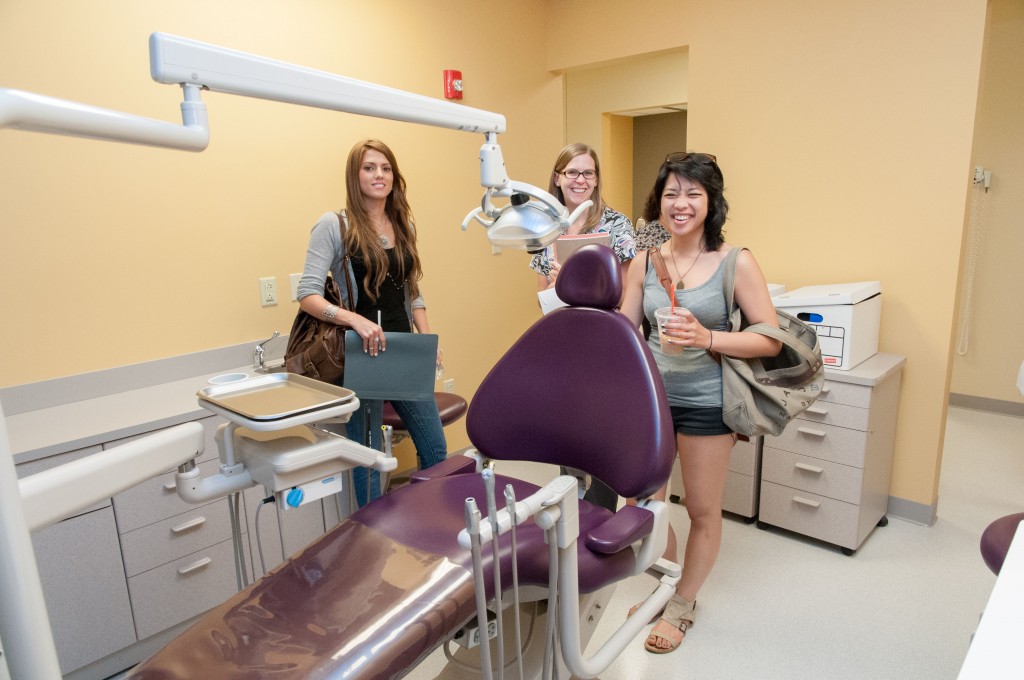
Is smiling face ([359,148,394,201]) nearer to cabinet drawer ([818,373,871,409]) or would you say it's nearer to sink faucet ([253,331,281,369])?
sink faucet ([253,331,281,369])

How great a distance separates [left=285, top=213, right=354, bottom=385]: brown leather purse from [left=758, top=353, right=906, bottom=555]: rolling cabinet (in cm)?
174

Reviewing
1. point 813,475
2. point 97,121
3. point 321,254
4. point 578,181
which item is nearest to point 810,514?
point 813,475

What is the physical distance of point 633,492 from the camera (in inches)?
54.2

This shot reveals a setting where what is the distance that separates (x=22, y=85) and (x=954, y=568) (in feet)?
11.8

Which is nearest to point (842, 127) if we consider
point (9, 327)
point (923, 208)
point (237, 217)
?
point (923, 208)

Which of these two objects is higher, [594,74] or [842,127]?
[594,74]

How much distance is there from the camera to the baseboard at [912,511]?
2.61 metres

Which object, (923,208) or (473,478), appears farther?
(923,208)

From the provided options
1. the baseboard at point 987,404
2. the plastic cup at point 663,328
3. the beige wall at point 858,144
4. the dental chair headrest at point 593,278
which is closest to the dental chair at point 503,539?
the dental chair headrest at point 593,278

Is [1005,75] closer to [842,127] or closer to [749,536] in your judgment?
[842,127]

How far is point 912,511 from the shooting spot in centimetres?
264

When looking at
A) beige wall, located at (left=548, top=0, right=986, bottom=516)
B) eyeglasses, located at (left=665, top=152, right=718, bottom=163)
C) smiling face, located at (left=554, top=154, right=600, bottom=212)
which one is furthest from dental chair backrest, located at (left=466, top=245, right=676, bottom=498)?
beige wall, located at (left=548, top=0, right=986, bottom=516)

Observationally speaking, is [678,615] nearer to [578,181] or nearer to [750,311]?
[750,311]

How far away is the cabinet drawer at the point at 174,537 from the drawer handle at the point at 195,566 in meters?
0.04
